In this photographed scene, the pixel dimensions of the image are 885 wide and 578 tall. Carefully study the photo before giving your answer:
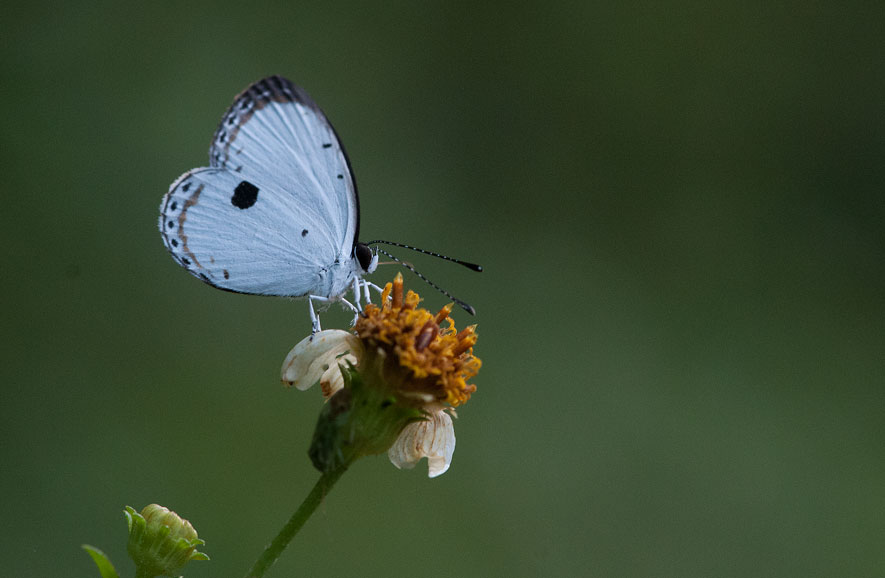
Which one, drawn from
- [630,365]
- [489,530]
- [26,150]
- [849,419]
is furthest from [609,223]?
[26,150]

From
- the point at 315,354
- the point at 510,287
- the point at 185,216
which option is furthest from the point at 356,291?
the point at 510,287

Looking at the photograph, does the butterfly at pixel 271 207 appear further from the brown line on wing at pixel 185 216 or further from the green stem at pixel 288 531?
the green stem at pixel 288 531

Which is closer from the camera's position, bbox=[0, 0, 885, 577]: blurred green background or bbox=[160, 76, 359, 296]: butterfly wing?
bbox=[160, 76, 359, 296]: butterfly wing

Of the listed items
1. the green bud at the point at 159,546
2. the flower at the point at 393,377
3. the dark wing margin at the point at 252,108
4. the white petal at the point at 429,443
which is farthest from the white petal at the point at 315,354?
the green bud at the point at 159,546

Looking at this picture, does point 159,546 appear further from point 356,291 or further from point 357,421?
point 356,291

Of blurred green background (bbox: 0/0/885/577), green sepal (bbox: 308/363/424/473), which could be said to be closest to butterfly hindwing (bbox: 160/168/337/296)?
green sepal (bbox: 308/363/424/473)

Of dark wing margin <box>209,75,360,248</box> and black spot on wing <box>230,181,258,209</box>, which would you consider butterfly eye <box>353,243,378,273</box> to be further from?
black spot on wing <box>230,181,258,209</box>
